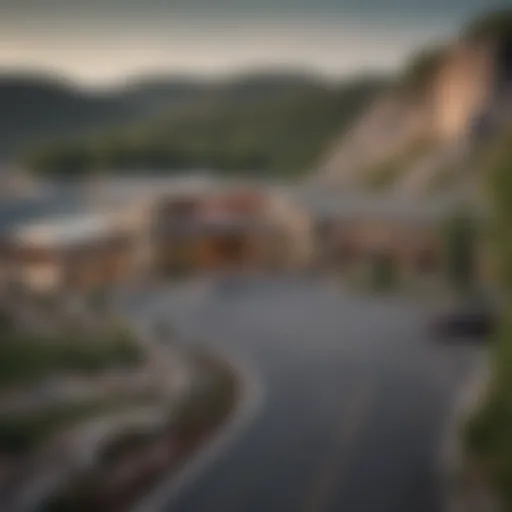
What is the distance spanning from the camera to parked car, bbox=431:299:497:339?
3.55 meters

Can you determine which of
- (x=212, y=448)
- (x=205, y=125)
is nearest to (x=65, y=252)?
(x=205, y=125)

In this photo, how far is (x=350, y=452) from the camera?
326 cm

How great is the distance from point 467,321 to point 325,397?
66 centimetres

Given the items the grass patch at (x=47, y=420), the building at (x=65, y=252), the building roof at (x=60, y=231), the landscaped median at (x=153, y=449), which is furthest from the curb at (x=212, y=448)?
the building roof at (x=60, y=231)

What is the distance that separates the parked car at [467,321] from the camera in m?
3.55

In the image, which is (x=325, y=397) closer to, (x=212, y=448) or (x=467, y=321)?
(x=212, y=448)

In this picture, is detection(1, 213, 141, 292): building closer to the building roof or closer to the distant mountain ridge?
the building roof

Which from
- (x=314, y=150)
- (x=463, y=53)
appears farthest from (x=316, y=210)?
(x=463, y=53)

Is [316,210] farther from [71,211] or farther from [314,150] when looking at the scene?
[71,211]

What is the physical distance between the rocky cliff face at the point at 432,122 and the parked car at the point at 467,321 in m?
0.49

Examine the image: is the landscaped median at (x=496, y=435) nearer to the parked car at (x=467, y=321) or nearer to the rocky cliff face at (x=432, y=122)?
the parked car at (x=467, y=321)

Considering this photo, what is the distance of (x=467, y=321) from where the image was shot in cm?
362

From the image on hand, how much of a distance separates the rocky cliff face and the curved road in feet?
1.61

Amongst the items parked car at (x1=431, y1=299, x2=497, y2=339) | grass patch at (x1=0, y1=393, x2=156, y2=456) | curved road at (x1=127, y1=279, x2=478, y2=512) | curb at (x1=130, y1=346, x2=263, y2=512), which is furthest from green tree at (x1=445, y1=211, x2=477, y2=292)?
grass patch at (x1=0, y1=393, x2=156, y2=456)
